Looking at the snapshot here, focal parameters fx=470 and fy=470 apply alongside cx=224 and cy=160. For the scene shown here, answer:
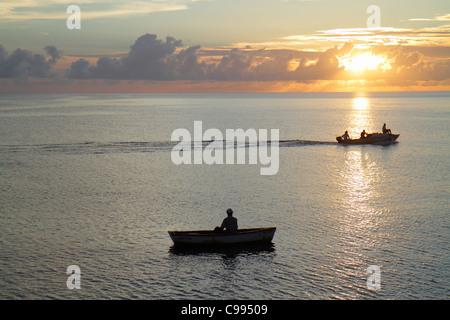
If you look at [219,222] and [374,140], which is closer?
[219,222]

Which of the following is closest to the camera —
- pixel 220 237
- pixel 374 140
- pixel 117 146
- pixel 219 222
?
pixel 220 237

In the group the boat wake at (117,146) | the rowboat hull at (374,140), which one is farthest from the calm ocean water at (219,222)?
the rowboat hull at (374,140)

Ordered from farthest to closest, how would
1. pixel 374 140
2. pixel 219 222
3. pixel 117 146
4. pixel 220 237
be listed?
pixel 374 140 < pixel 117 146 < pixel 219 222 < pixel 220 237

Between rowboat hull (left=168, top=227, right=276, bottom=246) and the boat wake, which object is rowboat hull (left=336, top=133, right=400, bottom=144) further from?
rowboat hull (left=168, top=227, right=276, bottom=246)

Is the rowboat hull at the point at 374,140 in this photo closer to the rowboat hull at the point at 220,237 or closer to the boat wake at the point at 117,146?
the boat wake at the point at 117,146

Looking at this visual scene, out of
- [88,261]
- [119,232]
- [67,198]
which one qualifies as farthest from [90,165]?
→ [88,261]

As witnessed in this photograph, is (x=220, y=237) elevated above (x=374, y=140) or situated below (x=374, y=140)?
below

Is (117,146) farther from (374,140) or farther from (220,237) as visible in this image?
(220,237)

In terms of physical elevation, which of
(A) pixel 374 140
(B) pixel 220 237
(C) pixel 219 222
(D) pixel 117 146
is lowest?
(C) pixel 219 222

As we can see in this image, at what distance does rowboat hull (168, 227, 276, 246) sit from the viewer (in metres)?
40.8

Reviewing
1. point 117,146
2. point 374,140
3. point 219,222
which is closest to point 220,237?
point 219,222

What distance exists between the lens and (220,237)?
41.1 meters

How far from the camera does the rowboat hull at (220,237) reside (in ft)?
134
